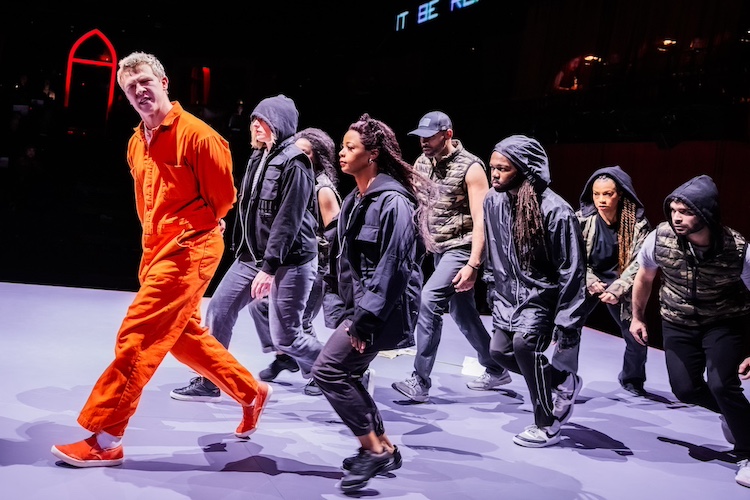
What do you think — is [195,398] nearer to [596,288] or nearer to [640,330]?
[640,330]

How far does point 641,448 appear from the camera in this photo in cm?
477

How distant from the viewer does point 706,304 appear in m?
4.48

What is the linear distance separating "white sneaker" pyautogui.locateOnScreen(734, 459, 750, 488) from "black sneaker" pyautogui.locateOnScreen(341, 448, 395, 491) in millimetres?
1893

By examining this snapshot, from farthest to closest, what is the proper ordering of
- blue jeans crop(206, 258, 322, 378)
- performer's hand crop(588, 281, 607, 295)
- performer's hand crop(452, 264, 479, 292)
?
1. performer's hand crop(588, 281, 607, 295)
2. performer's hand crop(452, 264, 479, 292)
3. blue jeans crop(206, 258, 322, 378)

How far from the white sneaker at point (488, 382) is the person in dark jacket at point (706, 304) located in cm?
147

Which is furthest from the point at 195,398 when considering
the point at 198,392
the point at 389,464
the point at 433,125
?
the point at 433,125

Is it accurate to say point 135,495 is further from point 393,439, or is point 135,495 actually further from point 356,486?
point 393,439

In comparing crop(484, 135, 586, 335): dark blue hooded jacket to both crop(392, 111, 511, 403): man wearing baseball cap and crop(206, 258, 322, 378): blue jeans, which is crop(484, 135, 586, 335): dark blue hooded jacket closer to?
crop(392, 111, 511, 403): man wearing baseball cap

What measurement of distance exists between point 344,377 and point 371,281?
457 mm

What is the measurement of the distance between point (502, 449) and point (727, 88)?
14.4 feet

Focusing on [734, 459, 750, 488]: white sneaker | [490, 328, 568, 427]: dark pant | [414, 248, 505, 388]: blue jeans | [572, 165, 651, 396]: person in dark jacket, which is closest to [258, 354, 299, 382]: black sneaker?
[414, 248, 505, 388]: blue jeans

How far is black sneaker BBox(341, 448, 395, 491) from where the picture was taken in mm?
3584

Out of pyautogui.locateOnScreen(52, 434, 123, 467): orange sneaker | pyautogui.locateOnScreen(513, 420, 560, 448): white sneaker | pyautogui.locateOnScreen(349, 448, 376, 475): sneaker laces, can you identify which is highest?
pyautogui.locateOnScreen(349, 448, 376, 475): sneaker laces

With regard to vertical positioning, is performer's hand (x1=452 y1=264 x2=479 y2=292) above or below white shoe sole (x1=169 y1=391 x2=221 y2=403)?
above
